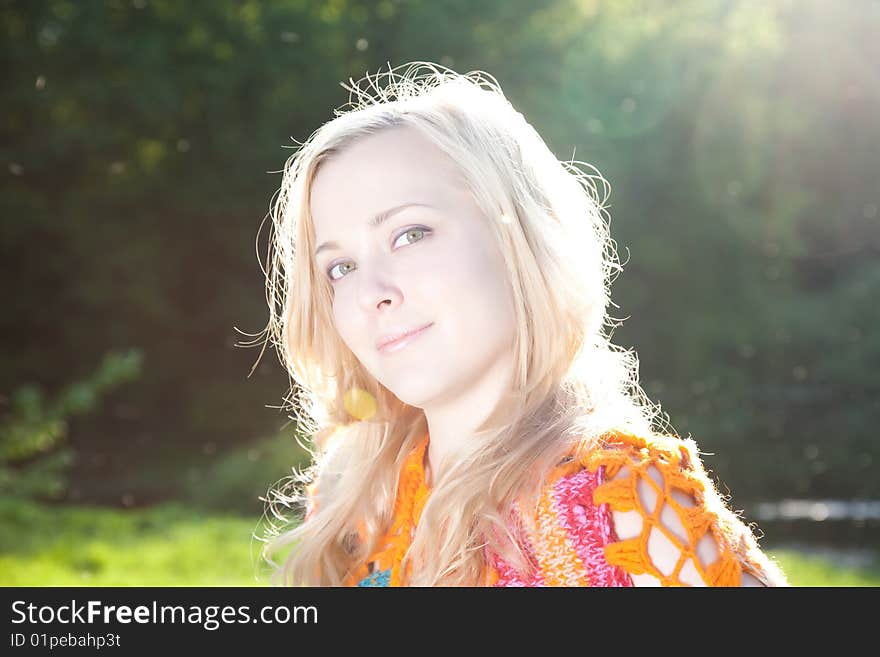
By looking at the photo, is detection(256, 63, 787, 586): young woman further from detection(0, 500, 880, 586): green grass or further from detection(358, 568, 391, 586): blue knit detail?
detection(0, 500, 880, 586): green grass

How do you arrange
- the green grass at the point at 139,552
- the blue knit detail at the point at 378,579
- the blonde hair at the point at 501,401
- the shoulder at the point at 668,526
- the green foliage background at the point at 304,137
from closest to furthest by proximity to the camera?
1. the shoulder at the point at 668,526
2. the blonde hair at the point at 501,401
3. the blue knit detail at the point at 378,579
4. the green grass at the point at 139,552
5. the green foliage background at the point at 304,137

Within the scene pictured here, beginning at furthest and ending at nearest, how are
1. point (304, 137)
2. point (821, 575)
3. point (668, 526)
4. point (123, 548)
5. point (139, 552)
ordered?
1. point (304, 137)
2. point (123, 548)
3. point (139, 552)
4. point (821, 575)
5. point (668, 526)

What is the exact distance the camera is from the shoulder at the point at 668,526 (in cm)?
106

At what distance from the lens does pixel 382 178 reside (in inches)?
52.1

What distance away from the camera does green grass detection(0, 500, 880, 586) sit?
11.8 ft

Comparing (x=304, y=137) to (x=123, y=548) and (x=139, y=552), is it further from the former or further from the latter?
(x=139, y=552)

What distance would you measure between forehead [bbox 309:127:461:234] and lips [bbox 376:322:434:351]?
0.51 feet

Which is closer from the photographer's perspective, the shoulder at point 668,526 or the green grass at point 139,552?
the shoulder at point 668,526

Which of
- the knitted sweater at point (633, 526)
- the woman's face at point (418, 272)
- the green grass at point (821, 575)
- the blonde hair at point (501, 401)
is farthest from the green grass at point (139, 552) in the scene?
the knitted sweater at point (633, 526)

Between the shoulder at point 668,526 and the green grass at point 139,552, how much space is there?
1.94 m

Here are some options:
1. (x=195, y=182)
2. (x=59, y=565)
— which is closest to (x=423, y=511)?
(x=59, y=565)

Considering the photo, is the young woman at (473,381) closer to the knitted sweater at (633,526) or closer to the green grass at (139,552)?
the knitted sweater at (633,526)


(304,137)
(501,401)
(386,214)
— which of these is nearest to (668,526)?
(501,401)

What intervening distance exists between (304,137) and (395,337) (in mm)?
6278
